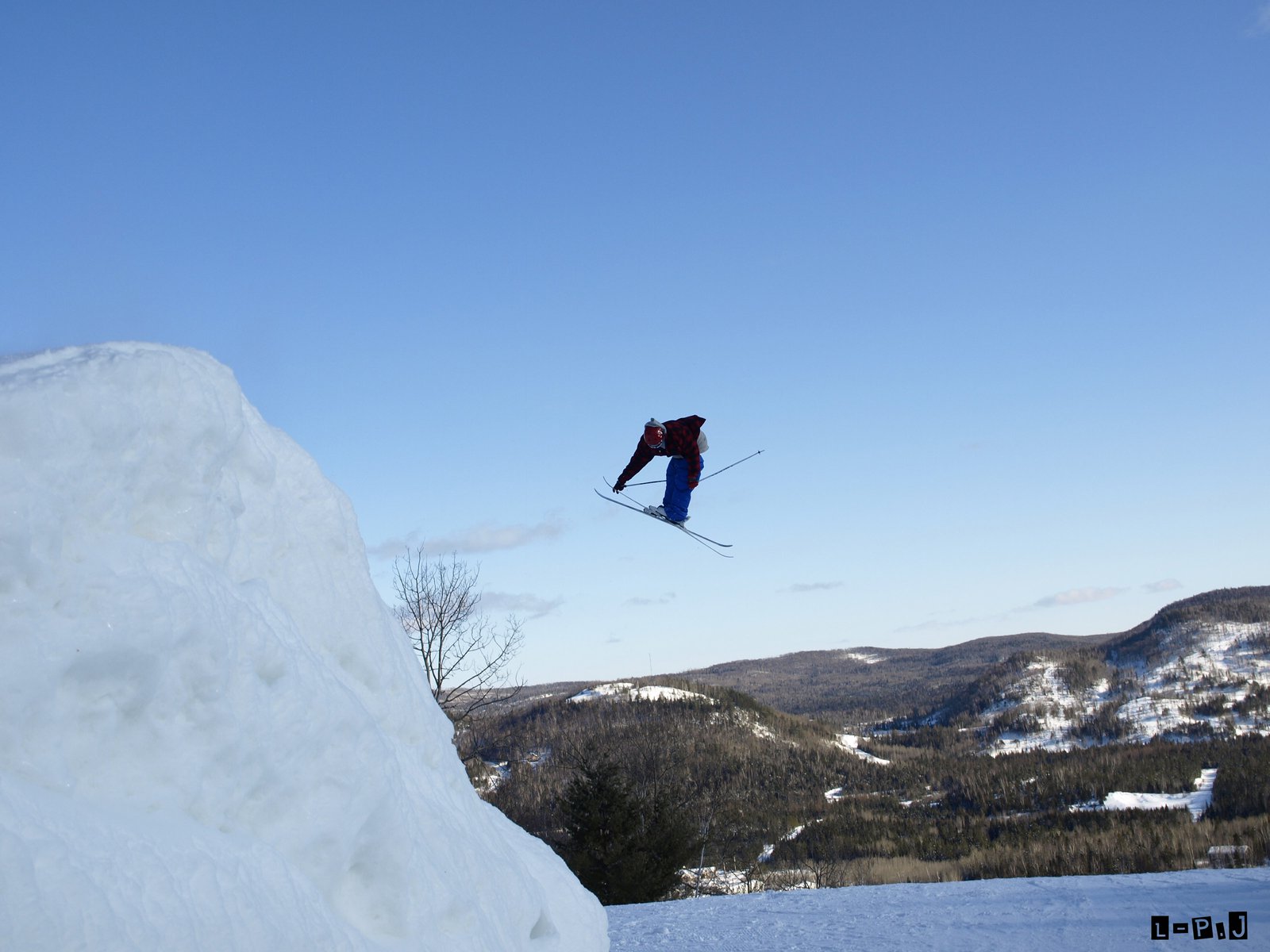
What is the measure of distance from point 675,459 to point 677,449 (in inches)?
18.6

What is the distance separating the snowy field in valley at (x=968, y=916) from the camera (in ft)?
27.7

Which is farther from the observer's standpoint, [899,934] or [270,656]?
[899,934]

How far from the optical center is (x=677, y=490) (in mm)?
10922

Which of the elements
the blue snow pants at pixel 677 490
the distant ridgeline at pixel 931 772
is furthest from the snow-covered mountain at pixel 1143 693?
the blue snow pants at pixel 677 490

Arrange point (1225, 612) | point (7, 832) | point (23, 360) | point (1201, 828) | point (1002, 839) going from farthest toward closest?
point (1225, 612) → point (1002, 839) → point (1201, 828) → point (23, 360) → point (7, 832)

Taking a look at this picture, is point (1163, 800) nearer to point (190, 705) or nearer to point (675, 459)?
point (675, 459)

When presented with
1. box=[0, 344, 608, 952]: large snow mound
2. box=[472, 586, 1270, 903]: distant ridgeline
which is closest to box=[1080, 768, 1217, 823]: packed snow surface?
box=[472, 586, 1270, 903]: distant ridgeline

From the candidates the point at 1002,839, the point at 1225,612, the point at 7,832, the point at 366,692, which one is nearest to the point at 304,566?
the point at 366,692

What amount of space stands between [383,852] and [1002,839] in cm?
6081

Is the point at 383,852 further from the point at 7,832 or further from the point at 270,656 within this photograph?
the point at 7,832

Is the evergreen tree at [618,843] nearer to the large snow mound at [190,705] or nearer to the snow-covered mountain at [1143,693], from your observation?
the large snow mound at [190,705]

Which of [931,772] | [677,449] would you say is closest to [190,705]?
[677,449]

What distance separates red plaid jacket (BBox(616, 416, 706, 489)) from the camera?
33.3 feet

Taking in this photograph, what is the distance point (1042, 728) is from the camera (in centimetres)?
12369
